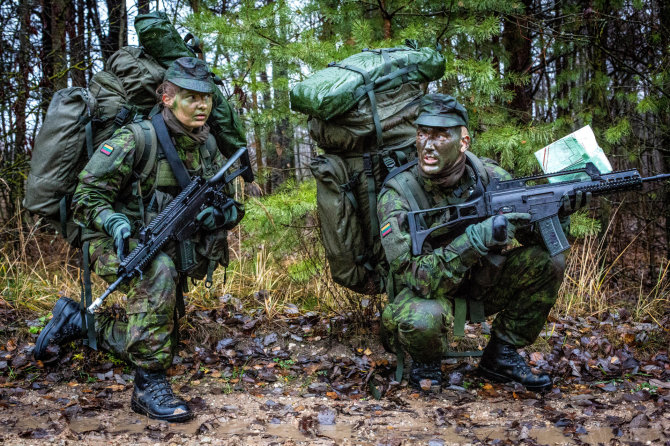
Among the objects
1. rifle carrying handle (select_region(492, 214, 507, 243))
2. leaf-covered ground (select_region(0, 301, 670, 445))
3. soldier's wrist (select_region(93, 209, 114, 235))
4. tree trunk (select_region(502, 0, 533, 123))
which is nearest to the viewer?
leaf-covered ground (select_region(0, 301, 670, 445))

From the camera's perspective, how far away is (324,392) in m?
3.93

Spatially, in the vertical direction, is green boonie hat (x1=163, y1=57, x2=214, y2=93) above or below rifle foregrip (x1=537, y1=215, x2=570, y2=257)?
above

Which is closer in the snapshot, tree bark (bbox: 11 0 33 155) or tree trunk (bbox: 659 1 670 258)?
tree trunk (bbox: 659 1 670 258)

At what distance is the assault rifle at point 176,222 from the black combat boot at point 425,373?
1.73 meters

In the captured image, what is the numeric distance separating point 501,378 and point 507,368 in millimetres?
92

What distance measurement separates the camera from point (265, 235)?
550cm

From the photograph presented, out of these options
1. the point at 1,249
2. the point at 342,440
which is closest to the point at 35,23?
the point at 1,249

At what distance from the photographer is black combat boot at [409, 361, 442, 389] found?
12.5ft

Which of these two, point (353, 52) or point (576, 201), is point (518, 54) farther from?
point (576, 201)

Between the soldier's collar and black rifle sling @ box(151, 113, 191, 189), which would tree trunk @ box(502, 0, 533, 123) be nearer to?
the soldier's collar

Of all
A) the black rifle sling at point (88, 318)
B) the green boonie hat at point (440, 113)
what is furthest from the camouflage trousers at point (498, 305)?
the black rifle sling at point (88, 318)

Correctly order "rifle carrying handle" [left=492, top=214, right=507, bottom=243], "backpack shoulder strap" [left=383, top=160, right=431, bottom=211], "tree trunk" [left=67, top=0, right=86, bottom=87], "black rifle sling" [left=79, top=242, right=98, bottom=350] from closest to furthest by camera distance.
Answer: "rifle carrying handle" [left=492, top=214, right=507, bottom=243]
"backpack shoulder strap" [left=383, top=160, right=431, bottom=211]
"black rifle sling" [left=79, top=242, right=98, bottom=350]
"tree trunk" [left=67, top=0, right=86, bottom=87]

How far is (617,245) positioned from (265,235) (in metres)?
4.49

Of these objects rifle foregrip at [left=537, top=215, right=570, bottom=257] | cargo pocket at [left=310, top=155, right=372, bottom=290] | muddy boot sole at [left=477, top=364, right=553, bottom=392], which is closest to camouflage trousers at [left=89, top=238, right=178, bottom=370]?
cargo pocket at [left=310, top=155, right=372, bottom=290]
